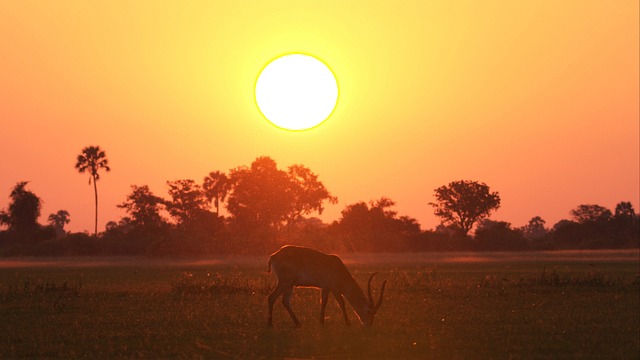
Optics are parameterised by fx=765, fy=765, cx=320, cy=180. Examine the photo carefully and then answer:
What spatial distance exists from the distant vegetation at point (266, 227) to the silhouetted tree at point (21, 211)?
0.13m

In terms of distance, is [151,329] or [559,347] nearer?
[559,347]

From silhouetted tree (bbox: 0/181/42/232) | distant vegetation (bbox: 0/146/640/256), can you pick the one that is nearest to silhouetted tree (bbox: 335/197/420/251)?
distant vegetation (bbox: 0/146/640/256)

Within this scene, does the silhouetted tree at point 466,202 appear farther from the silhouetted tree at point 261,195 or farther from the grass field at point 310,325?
the grass field at point 310,325

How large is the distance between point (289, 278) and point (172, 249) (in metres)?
68.3

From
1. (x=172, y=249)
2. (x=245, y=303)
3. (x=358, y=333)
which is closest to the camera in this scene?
(x=358, y=333)

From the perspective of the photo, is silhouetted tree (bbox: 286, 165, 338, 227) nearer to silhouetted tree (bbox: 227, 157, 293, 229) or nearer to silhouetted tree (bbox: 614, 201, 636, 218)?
silhouetted tree (bbox: 227, 157, 293, 229)

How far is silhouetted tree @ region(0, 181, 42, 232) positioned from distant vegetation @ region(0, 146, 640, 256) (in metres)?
0.13

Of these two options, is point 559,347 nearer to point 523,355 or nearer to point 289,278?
point 523,355

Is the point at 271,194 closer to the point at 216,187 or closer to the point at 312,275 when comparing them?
the point at 216,187

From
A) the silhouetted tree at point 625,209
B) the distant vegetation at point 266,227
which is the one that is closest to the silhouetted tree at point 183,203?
the distant vegetation at point 266,227

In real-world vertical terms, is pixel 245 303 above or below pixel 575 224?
below

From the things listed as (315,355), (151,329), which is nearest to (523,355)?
(315,355)

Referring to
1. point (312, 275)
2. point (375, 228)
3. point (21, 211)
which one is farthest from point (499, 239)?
point (312, 275)

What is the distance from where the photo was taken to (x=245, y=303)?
2556 cm
